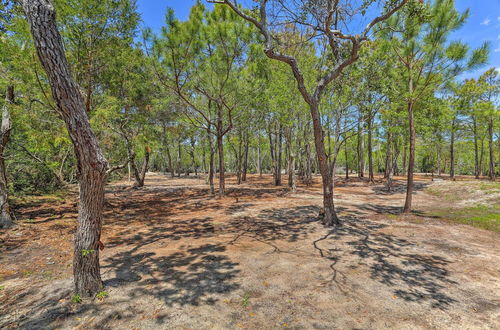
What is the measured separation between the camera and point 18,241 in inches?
257

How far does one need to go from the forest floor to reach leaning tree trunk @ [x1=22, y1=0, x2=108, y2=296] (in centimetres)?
61

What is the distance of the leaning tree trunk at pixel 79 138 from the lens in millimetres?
2979

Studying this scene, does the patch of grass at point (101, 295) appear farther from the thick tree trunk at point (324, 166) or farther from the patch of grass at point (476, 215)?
the patch of grass at point (476, 215)

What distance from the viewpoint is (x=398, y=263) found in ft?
17.7

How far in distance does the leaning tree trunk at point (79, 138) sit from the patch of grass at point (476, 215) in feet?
40.3

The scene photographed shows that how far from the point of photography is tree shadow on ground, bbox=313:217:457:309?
4.12 meters

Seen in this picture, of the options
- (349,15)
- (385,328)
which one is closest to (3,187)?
(385,328)

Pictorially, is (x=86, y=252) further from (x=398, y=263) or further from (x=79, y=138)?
(x=398, y=263)

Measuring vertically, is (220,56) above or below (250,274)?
above

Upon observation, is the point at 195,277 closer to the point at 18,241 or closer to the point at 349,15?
the point at 18,241

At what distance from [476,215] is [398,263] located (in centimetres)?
857

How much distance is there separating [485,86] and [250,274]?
98.9 ft

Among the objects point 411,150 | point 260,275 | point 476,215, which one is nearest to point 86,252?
point 260,275

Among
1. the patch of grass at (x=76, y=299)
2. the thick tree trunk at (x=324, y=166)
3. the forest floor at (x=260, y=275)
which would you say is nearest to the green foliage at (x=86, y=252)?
the patch of grass at (x=76, y=299)
